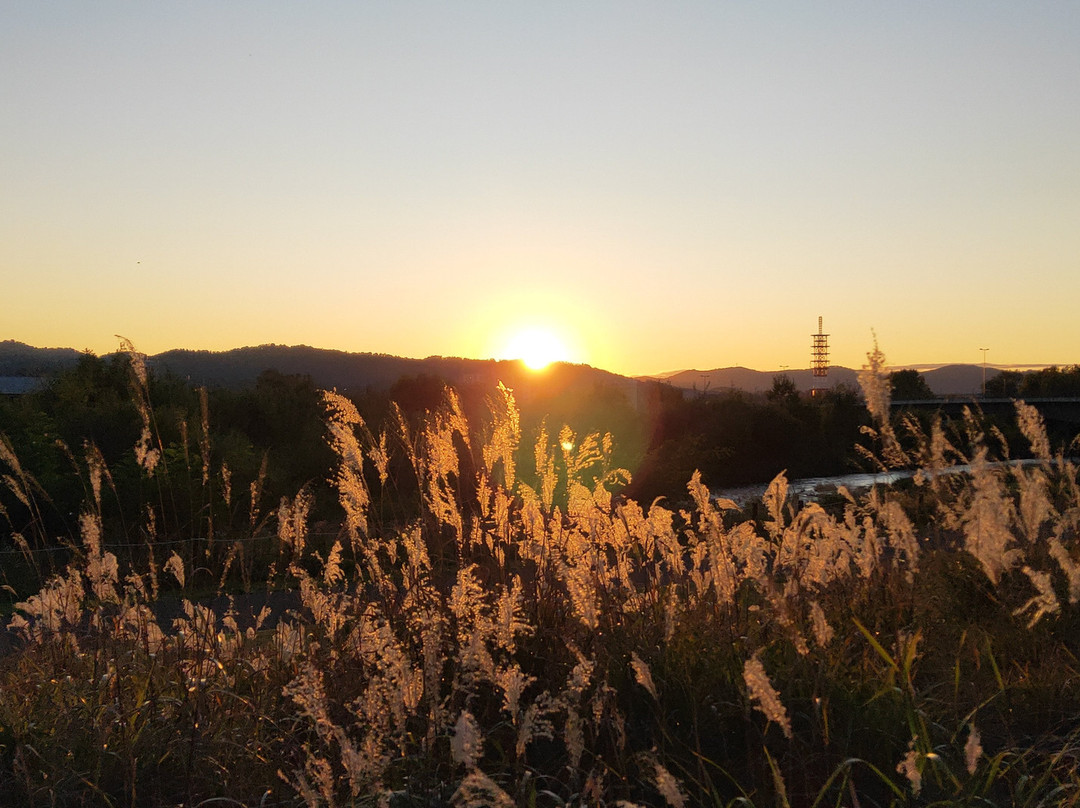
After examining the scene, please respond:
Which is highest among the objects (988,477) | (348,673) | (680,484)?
(988,477)

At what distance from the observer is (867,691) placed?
381 centimetres

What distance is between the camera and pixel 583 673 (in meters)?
3.21

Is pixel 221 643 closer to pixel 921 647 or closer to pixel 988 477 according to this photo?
pixel 921 647

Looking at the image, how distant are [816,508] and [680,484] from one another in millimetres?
27153

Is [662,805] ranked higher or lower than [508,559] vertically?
lower

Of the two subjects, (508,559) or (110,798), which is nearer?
(110,798)

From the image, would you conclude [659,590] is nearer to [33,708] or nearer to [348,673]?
[348,673]

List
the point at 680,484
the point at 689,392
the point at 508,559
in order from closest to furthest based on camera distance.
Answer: the point at 508,559, the point at 680,484, the point at 689,392

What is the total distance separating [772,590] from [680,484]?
27928 mm

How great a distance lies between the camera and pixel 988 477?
3.73 metres

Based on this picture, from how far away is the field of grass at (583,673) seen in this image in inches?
132

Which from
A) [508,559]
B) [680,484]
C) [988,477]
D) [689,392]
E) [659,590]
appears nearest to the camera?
[988,477]

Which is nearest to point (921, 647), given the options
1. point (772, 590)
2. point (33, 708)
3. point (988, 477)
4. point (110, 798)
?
point (988, 477)

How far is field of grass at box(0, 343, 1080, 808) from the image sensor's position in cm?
335
